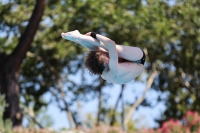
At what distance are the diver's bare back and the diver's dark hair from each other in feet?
0.21

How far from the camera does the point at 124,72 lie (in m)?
4.46

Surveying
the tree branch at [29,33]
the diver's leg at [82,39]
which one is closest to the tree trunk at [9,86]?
the tree branch at [29,33]

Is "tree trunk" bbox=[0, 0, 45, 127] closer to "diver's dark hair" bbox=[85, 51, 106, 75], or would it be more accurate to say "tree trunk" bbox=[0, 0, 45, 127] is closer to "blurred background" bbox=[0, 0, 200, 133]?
"blurred background" bbox=[0, 0, 200, 133]

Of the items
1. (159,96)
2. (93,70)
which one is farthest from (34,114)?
(93,70)

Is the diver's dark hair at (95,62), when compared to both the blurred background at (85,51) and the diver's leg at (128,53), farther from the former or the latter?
the blurred background at (85,51)

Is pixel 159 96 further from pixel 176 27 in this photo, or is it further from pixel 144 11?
pixel 144 11

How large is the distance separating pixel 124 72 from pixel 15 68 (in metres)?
10.9

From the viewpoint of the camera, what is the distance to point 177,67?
19859 millimetres

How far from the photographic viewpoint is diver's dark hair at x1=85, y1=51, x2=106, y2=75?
14.8 ft

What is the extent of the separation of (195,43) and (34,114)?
6.56 m

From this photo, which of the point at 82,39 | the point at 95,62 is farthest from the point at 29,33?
the point at 82,39

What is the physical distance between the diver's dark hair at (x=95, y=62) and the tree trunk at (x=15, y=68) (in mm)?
9919

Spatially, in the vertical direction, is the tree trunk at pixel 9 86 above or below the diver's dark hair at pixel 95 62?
below

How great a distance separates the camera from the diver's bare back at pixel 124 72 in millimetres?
4449
